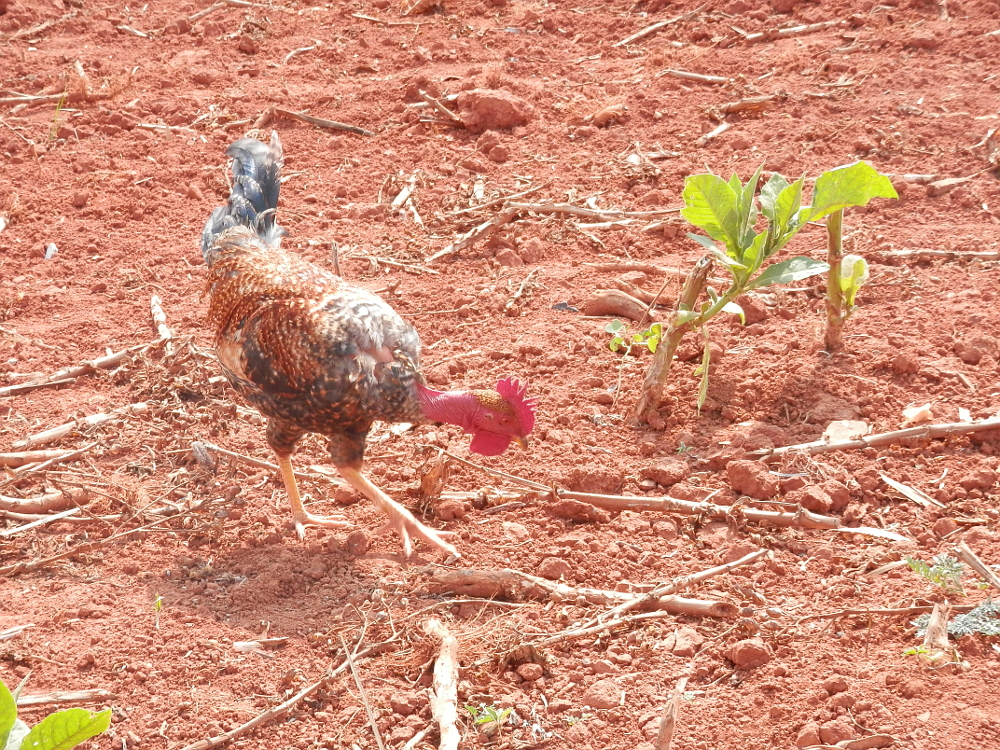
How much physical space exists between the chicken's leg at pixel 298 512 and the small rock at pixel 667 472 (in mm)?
1615

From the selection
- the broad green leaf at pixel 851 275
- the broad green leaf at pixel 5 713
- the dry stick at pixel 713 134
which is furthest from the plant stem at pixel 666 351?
the broad green leaf at pixel 5 713

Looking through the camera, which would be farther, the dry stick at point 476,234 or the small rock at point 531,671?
the dry stick at point 476,234

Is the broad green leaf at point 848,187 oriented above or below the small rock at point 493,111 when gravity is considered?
above

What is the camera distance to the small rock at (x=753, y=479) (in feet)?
16.4

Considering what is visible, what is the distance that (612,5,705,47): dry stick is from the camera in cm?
975

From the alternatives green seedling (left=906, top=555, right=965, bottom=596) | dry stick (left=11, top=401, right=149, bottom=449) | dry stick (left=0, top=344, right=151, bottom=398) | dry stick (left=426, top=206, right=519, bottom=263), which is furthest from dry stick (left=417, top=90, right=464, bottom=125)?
green seedling (left=906, top=555, right=965, bottom=596)

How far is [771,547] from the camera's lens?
474cm

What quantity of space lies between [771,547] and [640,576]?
24.8 inches

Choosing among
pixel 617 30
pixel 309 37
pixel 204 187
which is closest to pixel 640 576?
pixel 204 187

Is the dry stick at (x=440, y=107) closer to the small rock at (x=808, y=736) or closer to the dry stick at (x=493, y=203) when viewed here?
the dry stick at (x=493, y=203)

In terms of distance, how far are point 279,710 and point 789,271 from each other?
3.16 metres

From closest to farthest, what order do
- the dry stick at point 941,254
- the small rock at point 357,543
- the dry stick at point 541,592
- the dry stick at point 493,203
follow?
the dry stick at point 541,592 < the small rock at point 357,543 < the dry stick at point 941,254 < the dry stick at point 493,203

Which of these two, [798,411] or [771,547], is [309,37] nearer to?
[798,411]

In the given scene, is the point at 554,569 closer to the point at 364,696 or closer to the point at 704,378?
the point at 364,696
